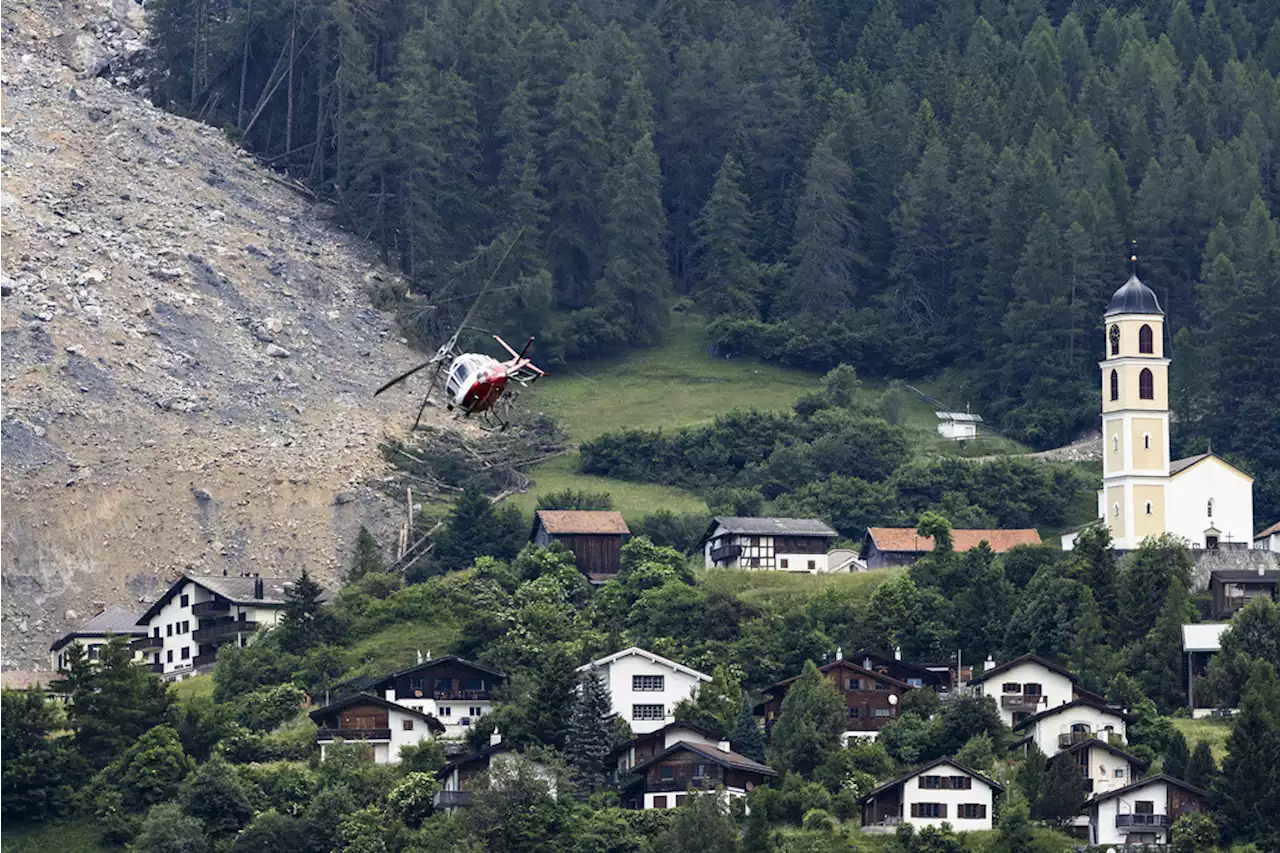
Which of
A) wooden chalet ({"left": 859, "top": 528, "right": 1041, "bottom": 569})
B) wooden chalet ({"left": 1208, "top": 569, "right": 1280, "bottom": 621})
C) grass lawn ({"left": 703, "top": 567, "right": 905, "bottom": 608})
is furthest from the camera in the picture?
wooden chalet ({"left": 859, "top": 528, "right": 1041, "bottom": 569})

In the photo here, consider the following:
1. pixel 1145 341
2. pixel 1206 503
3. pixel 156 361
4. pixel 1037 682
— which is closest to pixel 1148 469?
pixel 1206 503

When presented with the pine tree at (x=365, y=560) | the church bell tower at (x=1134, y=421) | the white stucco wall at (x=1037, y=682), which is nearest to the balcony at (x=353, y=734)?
the pine tree at (x=365, y=560)

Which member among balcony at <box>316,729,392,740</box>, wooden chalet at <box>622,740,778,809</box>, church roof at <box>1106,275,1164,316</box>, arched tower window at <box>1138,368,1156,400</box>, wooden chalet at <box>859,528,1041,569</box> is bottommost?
wooden chalet at <box>622,740,778,809</box>

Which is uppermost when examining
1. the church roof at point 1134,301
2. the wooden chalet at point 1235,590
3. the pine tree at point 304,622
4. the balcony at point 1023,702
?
the church roof at point 1134,301

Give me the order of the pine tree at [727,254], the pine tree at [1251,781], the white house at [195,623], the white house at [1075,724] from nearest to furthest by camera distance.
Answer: the pine tree at [1251,781], the white house at [1075,724], the white house at [195,623], the pine tree at [727,254]

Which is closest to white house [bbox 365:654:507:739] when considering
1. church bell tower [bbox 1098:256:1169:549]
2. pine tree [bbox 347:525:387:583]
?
pine tree [bbox 347:525:387:583]

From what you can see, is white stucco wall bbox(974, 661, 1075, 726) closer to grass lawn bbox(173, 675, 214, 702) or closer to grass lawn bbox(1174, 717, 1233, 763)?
grass lawn bbox(1174, 717, 1233, 763)

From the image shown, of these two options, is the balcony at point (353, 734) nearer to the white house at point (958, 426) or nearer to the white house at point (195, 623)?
the white house at point (195, 623)
